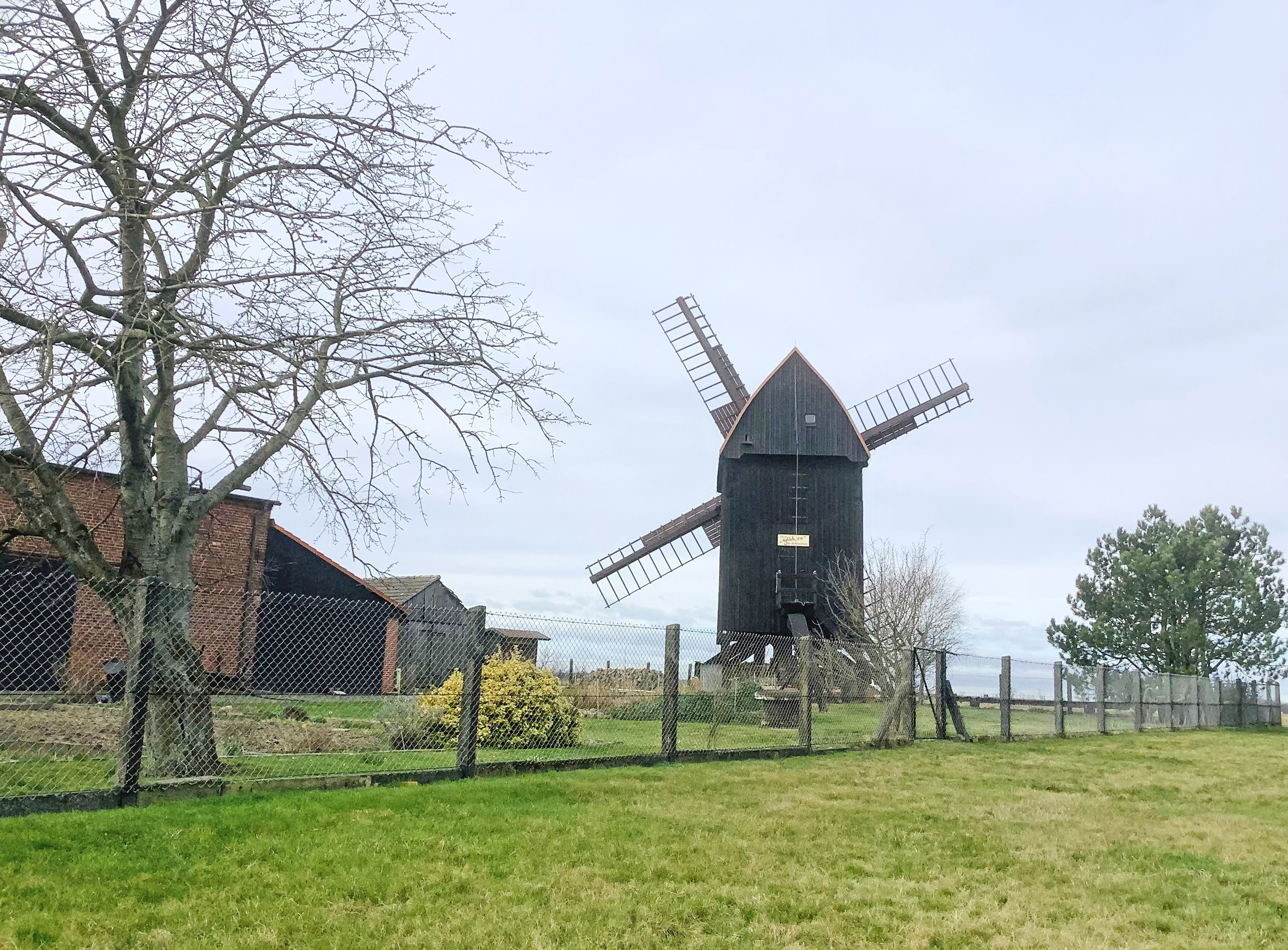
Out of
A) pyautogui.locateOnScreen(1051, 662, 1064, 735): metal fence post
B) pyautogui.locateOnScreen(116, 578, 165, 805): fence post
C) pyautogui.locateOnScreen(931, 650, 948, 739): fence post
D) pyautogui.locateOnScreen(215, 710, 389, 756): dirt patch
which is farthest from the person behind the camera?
pyautogui.locateOnScreen(1051, 662, 1064, 735): metal fence post

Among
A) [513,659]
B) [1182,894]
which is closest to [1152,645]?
[513,659]

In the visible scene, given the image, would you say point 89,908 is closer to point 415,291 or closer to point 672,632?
point 415,291

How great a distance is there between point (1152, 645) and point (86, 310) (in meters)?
40.7

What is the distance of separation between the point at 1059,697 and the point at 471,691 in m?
13.4

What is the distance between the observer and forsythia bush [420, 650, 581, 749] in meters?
11.6

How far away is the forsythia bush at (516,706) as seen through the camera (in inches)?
455

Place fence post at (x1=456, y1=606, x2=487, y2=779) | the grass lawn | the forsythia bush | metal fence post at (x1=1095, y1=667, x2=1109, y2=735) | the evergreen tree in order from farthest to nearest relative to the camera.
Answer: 1. the evergreen tree
2. metal fence post at (x1=1095, y1=667, x2=1109, y2=735)
3. the forsythia bush
4. fence post at (x1=456, y1=606, x2=487, y2=779)
5. the grass lawn

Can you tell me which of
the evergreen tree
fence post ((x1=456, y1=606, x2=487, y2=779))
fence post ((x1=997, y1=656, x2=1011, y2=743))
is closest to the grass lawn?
fence post ((x1=456, y1=606, x2=487, y2=779))

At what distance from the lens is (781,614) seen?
29469 millimetres

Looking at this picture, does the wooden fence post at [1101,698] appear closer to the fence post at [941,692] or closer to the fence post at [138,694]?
the fence post at [941,692]

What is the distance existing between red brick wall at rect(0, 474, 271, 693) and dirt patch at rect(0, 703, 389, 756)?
6.76m

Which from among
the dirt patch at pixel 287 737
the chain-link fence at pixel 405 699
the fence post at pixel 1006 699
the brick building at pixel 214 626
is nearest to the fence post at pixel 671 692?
the chain-link fence at pixel 405 699

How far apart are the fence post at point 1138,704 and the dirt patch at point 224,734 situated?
1737cm

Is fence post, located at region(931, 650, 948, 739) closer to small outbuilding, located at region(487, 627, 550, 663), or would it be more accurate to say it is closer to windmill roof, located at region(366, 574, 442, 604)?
small outbuilding, located at region(487, 627, 550, 663)
